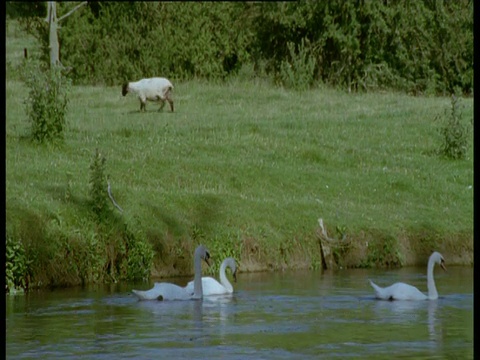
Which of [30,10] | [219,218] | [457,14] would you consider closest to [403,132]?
[219,218]

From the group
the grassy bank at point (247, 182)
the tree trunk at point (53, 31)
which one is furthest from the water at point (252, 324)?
the tree trunk at point (53, 31)

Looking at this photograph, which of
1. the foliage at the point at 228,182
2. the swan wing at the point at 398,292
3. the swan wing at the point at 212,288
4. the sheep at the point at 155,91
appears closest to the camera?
the swan wing at the point at 398,292

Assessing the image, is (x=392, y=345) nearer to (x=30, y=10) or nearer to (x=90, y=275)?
(x=90, y=275)

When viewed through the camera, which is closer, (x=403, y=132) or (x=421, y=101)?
(x=403, y=132)

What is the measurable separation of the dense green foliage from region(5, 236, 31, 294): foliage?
2976cm

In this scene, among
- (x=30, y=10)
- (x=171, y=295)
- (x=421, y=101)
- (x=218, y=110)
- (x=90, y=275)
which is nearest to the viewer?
(x=171, y=295)

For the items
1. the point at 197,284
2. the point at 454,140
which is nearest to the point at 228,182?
the point at 454,140

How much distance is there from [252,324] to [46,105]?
43.6ft

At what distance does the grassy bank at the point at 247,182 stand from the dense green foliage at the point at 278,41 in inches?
460

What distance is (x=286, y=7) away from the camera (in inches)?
2147

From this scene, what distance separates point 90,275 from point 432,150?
1438 centimetres

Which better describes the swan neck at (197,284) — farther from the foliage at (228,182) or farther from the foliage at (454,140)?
the foliage at (454,140)

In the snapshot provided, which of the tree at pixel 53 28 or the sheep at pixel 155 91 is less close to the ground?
the tree at pixel 53 28

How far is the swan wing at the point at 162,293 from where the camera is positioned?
20734mm
